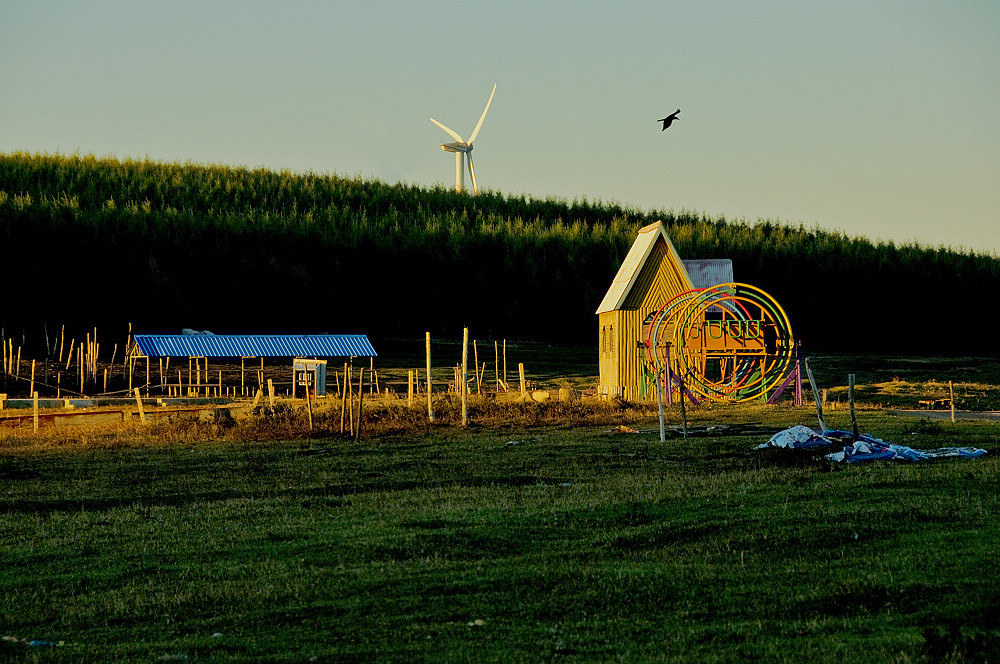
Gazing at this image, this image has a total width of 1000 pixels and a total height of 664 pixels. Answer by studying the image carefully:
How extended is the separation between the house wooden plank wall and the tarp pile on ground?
1856 centimetres

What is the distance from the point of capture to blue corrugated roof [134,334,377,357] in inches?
2066

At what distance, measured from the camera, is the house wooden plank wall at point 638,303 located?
41.9 m

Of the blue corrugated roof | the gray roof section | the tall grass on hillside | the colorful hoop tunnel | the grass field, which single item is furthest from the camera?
the tall grass on hillside

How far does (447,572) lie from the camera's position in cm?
1280

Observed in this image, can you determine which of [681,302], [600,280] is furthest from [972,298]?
[681,302]

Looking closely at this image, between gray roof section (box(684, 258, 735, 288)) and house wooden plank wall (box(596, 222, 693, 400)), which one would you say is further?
gray roof section (box(684, 258, 735, 288))

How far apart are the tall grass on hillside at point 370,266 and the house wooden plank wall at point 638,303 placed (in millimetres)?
33849

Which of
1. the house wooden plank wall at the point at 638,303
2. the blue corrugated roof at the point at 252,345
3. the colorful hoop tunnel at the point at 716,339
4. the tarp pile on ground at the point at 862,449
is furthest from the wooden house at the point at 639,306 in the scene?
the tarp pile on ground at the point at 862,449

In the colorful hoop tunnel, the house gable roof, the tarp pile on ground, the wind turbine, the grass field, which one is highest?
the wind turbine

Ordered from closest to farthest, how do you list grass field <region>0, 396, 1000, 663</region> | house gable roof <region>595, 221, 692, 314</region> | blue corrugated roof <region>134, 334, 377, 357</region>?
grass field <region>0, 396, 1000, 663</region> < house gable roof <region>595, 221, 692, 314</region> < blue corrugated roof <region>134, 334, 377, 357</region>

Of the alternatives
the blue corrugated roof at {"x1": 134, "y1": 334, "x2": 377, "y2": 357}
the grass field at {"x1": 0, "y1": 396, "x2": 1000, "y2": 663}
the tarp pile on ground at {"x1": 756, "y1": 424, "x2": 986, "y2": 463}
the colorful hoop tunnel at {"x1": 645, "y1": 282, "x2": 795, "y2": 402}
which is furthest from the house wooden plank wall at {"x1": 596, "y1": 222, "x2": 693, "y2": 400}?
the tarp pile on ground at {"x1": 756, "y1": 424, "x2": 986, "y2": 463}

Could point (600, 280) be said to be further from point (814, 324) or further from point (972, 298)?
point (972, 298)

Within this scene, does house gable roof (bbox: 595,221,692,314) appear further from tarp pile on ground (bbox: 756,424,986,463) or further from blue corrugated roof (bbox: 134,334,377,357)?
tarp pile on ground (bbox: 756,424,986,463)

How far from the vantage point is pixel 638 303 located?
139 ft
